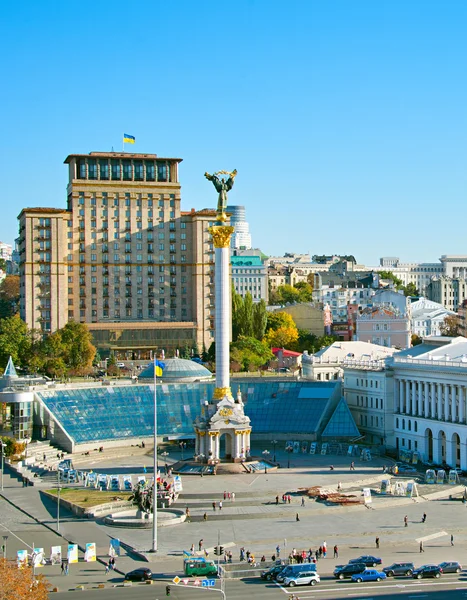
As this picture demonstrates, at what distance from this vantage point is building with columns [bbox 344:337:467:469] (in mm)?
91188

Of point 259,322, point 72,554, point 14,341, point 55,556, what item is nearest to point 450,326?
point 259,322

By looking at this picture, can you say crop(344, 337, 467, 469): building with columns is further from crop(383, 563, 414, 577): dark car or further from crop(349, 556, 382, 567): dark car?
crop(383, 563, 414, 577): dark car

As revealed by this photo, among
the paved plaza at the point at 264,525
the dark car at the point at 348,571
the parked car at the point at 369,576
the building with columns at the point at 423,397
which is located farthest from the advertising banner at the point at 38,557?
the building with columns at the point at 423,397

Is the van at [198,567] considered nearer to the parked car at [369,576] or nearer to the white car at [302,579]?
the white car at [302,579]

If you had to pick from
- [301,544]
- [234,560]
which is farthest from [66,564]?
[301,544]

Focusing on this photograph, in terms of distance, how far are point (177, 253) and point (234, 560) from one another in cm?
9816

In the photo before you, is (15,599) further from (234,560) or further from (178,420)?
(178,420)

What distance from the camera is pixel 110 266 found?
150750mm

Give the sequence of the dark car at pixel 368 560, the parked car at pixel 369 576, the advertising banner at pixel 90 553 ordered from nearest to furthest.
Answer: the parked car at pixel 369 576 → the dark car at pixel 368 560 → the advertising banner at pixel 90 553

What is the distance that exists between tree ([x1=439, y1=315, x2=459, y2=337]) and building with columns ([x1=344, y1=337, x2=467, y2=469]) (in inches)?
2785

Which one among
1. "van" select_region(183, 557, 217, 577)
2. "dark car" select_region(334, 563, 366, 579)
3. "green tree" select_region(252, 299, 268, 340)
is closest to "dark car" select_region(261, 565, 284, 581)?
"van" select_region(183, 557, 217, 577)

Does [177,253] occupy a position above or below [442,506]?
above

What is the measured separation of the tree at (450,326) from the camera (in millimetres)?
177625

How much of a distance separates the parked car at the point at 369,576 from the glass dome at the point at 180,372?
61.6 meters
